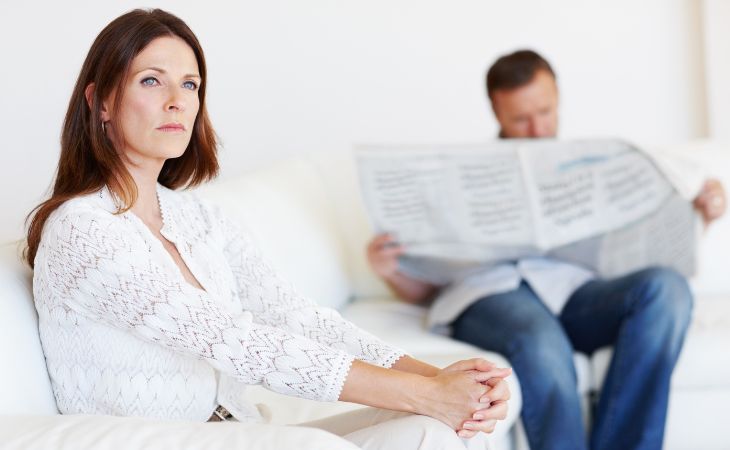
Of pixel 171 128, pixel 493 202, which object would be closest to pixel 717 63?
pixel 493 202

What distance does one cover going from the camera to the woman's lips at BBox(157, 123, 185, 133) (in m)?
1.30

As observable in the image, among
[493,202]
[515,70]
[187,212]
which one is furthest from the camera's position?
[515,70]

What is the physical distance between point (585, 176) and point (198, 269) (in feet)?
3.56

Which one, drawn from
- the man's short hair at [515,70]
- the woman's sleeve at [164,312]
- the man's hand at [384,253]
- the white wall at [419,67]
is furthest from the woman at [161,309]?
the white wall at [419,67]

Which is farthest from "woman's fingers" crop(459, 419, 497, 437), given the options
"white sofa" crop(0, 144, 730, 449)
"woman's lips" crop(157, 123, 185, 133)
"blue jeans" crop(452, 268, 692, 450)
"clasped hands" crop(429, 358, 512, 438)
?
"blue jeans" crop(452, 268, 692, 450)

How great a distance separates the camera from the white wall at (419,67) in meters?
2.94

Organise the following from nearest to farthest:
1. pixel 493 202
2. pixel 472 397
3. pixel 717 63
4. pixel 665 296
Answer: pixel 472 397 → pixel 665 296 → pixel 493 202 → pixel 717 63

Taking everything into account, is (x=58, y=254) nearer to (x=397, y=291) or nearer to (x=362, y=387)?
(x=362, y=387)

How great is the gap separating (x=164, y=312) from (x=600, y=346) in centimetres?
113

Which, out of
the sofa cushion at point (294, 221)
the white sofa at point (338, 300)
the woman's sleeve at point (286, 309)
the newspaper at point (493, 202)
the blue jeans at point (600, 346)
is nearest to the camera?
the white sofa at point (338, 300)

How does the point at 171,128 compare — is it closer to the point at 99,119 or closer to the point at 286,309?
the point at 99,119

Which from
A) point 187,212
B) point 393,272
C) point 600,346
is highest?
point 187,212

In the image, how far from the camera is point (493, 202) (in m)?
2.11

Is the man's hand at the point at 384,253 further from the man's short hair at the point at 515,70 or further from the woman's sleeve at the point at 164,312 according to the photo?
the woman's sleeve at the point at 164,312
